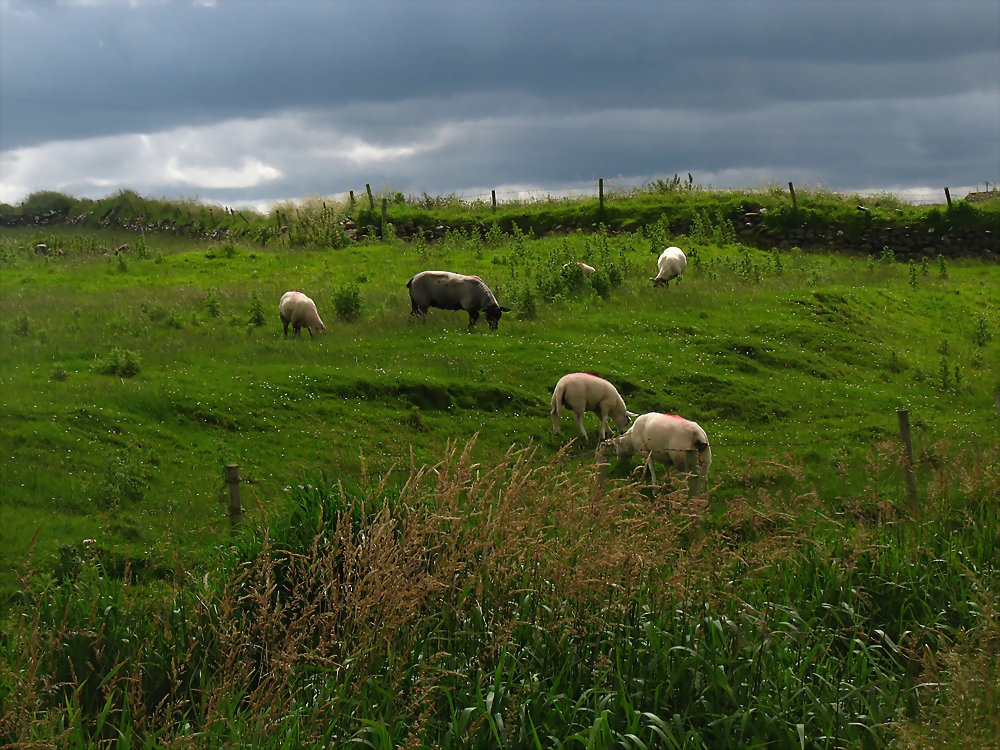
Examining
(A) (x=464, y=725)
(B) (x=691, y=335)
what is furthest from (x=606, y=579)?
(B) (x=691, y=335)

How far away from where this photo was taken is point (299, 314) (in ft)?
72.1

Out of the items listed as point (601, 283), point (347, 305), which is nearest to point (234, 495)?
point (347, 305)

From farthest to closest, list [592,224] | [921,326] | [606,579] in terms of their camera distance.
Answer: [592,224] → [921,326] → [606,579]

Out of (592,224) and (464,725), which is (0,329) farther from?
(592,224)

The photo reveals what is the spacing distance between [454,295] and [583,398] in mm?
8610

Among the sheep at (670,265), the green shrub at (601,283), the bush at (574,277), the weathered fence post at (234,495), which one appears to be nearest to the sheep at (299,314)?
the bush at (574,277)

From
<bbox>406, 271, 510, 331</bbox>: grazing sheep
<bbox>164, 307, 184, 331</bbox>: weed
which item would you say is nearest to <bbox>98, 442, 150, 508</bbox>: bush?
<bbox>164, 307, 184, 331</bbox>: weed

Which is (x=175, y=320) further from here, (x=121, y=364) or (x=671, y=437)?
(x=671, y=437)

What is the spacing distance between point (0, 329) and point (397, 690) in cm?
1850

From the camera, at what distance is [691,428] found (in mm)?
13281

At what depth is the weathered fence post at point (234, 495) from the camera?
8.18m

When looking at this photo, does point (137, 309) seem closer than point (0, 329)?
No

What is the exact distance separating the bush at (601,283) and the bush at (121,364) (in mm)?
13142

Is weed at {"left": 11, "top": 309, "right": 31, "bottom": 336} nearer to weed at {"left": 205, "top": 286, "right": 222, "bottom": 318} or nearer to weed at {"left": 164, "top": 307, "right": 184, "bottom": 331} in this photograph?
weed at {"left": 164, "top": 307, "right": 184, "bottom": 331}
